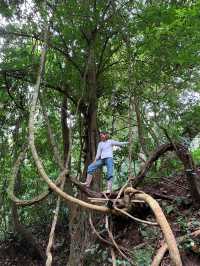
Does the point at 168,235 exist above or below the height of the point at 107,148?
below

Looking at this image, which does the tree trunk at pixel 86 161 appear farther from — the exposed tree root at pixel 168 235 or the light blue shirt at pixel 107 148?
the exposed tree root at pixel 168 235

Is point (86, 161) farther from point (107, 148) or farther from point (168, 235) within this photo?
point (168, 235)

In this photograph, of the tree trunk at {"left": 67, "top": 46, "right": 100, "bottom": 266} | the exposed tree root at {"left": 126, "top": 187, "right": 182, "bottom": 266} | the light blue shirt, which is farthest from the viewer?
the tree trunk at {"left": 67, "top": 46, "right": 100, "bottom": 266}

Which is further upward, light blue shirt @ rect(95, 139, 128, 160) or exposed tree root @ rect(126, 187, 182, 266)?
light blue shirt @ rect(95, 139, 128, 160)

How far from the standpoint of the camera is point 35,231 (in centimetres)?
1180

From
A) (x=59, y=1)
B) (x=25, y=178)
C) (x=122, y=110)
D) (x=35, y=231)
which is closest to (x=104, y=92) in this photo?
(x=122, y=110)

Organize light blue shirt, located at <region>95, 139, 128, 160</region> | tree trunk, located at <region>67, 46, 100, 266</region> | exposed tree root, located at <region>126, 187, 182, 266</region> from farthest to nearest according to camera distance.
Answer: tree trunk, located at <region>67, 46, 100, 266</region> → light blue shirt, located at <region>95, 139, 128, 160</region> → exposed tree root, located at <region>126, 187, 182, 266</region>

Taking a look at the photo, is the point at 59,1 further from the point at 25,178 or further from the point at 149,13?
the point at 25,178

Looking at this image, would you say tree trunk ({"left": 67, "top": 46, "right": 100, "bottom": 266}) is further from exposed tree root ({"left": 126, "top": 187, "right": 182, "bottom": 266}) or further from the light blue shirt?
exposed tree root ({"left": 126, "top": 187, "right": 182, "bottom": 266})

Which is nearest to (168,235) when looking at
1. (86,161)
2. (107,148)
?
(107,148)

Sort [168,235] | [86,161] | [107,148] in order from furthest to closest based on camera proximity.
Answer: [86,161] → [107,148] → [168,235]

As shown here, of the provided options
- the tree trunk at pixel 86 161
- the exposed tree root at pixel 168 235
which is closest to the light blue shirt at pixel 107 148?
the tree trunk at pixel 86 161

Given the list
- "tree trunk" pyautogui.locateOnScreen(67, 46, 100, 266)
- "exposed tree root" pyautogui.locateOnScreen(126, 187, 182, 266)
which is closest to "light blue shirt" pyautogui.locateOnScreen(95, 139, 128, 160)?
"tree trunk" pyautogui.locateOnScreen(67, 46, 100, 266)

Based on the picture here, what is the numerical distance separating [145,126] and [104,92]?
4.68 feet
